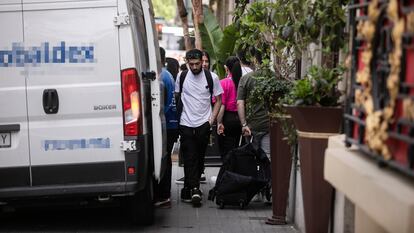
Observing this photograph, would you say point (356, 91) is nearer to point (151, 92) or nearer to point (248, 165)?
point (151, 92)

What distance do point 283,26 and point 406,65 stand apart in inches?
145

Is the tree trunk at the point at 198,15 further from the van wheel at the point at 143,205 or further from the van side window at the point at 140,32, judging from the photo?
the van wheel at the point at 143,205

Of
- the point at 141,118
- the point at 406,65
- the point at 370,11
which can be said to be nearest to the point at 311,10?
the point at 141,118

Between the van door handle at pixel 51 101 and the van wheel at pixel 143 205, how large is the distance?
1274mm

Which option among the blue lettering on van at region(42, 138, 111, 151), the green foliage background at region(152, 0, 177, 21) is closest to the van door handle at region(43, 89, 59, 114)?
the blue lettering on van at region(42, 138, 111, 151)

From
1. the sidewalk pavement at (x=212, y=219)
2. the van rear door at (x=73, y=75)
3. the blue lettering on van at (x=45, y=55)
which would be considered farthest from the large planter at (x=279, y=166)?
the blue lettering on van at (x=45, y=55)

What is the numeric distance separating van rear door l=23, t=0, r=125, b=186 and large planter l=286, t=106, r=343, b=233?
1910 millimetres

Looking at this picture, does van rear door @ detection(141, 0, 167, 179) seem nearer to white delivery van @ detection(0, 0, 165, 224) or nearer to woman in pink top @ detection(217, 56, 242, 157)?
white delivery van @ detection(0, 0, 165, 224)

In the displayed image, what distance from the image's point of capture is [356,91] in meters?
5.21

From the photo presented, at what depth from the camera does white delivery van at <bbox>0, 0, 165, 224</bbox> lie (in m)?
7.76

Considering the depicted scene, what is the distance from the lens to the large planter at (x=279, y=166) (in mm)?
8462

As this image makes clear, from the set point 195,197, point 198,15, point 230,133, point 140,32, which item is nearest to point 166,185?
point 195,197

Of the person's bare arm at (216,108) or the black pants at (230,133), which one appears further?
the black pants at (230,133)

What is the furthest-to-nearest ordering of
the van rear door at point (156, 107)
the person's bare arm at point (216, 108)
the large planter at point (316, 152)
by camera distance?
the person's bare arm at point (216, 108) < the van rear door at point (156, 107) < the large planter at point (316, 152)
